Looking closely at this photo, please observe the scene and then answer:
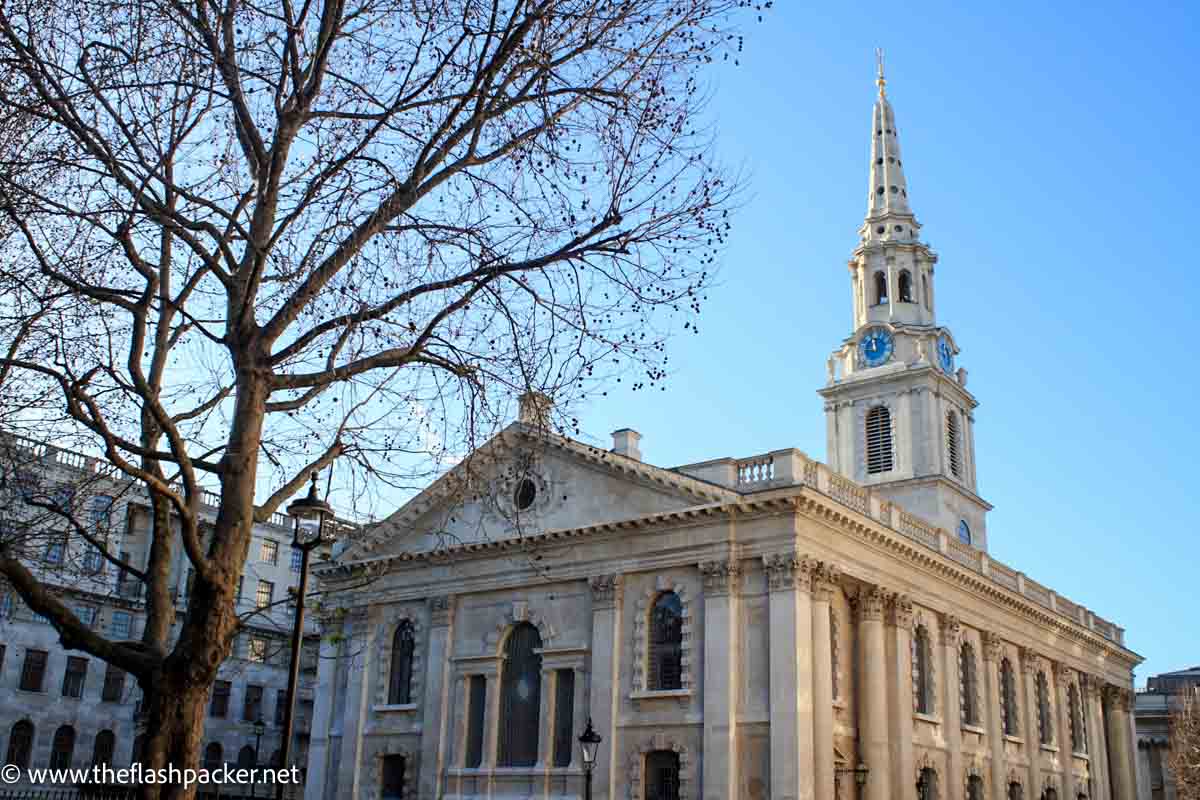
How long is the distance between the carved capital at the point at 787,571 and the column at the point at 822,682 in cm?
67

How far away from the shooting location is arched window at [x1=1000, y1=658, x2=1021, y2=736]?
42188mm

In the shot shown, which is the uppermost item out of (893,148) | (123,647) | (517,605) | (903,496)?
(893,148)

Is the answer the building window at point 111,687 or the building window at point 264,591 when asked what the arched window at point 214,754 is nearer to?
the building window at point 111,687

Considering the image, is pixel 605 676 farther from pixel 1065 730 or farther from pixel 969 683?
pixel 1065 730

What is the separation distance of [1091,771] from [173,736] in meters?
45.3

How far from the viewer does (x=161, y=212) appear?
11.7 meters

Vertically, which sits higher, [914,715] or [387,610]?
[387,610]

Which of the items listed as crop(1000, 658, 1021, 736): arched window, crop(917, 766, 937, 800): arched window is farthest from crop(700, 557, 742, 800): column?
crop(1000, 658, 1021, 736): arched window

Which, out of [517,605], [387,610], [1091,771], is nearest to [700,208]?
[517,605]

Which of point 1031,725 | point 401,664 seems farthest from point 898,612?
point 401,664

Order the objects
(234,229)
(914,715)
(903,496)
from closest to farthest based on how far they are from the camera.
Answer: (234,229) → (914,715) → (903,496)

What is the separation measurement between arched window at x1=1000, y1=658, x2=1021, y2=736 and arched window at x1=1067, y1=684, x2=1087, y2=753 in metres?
5.88

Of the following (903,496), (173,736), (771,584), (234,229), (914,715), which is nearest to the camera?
(173,736)

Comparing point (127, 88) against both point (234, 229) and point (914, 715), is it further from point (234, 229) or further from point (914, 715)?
point (914, 715)
